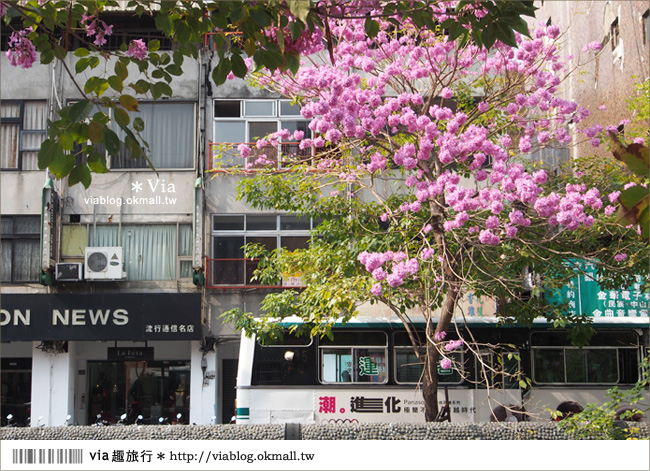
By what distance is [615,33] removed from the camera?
15.2 metres

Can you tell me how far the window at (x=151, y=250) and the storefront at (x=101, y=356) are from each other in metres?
0.82

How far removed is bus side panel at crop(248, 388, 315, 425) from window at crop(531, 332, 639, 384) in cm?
377

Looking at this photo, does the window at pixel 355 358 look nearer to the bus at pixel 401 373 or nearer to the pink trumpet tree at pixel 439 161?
A: the bus at pixel 401 373

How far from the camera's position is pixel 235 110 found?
1620 centimetres

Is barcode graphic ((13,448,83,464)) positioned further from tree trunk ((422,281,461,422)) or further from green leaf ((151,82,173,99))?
tree trunk ((422,281,461,422))

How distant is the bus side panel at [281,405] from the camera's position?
11289 millimetres

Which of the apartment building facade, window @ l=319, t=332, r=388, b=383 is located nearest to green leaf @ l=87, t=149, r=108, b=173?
window @ l=319, t=332, r=388, b=383

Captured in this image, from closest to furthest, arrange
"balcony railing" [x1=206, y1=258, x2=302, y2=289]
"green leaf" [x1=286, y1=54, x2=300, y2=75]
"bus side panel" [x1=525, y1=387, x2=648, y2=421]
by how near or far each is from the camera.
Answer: "green leaf" [x1=286, y1=54, x2=300, y2=75] → "bus side panel" [x1=525, y1=387, x2=648, y2=421] → "balcony railing" [x1=206, y1=258, x2=302, y2=289]

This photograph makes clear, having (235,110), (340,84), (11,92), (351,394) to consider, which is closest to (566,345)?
(351,394)

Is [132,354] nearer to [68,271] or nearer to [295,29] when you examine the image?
[68,271]

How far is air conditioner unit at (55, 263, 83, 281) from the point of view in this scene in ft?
49.4

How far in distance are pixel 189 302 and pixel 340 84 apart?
316 inches

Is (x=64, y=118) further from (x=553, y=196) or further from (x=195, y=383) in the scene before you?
(x=195, y=383)

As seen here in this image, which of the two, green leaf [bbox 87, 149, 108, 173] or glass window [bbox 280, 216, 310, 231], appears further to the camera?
glass window [bbox 280, 216, 310, 231]
